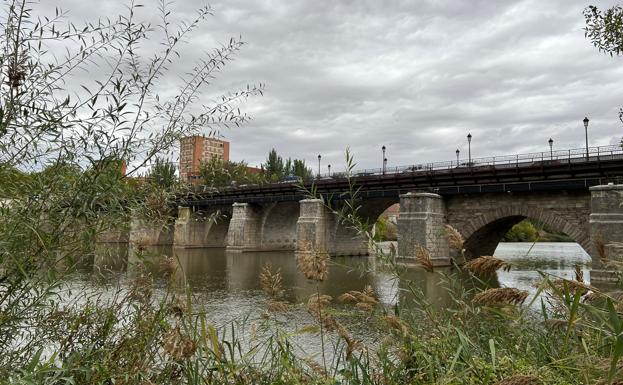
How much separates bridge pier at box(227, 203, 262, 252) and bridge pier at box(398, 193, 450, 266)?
19456 millimetres

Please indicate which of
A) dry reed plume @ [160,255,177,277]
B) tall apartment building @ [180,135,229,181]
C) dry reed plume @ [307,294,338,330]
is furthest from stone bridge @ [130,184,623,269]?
dry reed plume @ [160,255,177,277]

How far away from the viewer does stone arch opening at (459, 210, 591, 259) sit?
24.4m

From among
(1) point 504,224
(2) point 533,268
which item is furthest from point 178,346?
(1) point 504,224

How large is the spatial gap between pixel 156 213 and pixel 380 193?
29987mm

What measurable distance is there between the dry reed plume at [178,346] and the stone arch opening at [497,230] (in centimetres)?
2278

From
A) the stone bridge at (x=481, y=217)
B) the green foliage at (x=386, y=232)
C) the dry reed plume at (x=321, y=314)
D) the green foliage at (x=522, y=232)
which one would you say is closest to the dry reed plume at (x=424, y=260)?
the green foliage at (x=386, y=232)

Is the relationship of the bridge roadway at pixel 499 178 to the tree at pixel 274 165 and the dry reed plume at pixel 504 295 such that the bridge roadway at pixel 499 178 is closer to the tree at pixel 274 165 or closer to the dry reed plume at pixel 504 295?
the dry reed plume at pixel 504 295

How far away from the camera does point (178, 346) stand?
9.18 ft

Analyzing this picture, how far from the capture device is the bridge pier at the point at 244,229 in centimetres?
4306

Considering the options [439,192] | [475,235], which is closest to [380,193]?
[439,192]

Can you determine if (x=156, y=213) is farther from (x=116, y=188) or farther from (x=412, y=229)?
(x=412, y=229)

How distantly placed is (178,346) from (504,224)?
30.4 m

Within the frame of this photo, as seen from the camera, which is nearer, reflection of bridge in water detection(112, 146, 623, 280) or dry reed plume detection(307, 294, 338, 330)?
dry reed plume detection(307, 294, 338, 330)

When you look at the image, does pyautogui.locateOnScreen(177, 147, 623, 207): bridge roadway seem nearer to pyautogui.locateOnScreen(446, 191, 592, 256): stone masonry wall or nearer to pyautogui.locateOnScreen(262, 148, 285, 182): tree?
pyautogui.locateOnScreen(446, 191, 592, 256): stone masonry wall
